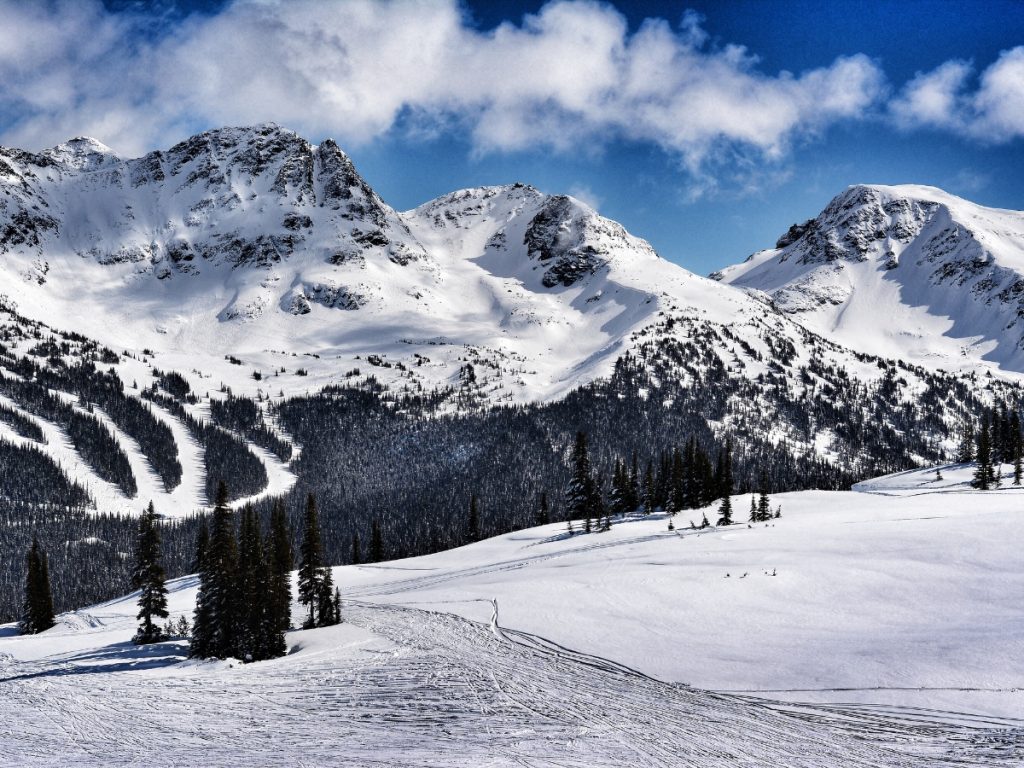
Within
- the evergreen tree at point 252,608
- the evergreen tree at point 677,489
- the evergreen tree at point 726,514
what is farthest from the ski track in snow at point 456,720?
the evergreen tree at point 677,489

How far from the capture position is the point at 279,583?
4844cm

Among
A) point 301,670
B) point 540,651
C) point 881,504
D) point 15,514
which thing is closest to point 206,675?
point 301,670

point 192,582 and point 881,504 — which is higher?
point 881,504

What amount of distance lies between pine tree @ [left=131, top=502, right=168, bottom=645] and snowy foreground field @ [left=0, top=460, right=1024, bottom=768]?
111 inches

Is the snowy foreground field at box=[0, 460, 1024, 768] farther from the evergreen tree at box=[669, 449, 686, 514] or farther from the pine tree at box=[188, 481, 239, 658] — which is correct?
the evergreen tree at box=[669, 449, 686, 514]

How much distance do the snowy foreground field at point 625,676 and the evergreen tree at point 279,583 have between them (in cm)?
157

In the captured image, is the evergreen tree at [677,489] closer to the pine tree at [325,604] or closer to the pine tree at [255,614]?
the pine tree at [325,604]

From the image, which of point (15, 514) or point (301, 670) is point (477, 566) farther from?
point (15, 514)

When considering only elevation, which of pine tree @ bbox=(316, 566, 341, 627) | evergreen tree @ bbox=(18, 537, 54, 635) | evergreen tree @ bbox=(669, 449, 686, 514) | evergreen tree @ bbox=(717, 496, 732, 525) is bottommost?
evergreen tree @ bbox=(18, 537, 54, 635)

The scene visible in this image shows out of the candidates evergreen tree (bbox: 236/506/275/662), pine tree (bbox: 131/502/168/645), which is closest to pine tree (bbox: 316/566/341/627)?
evergreen tree (bbox: 236/506/275/662)

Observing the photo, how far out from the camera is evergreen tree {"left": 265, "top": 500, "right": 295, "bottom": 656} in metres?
44.2

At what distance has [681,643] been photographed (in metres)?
Answer: 33.5

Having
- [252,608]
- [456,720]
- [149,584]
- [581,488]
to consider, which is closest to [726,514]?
[581,488]

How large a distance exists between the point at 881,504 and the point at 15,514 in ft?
699
